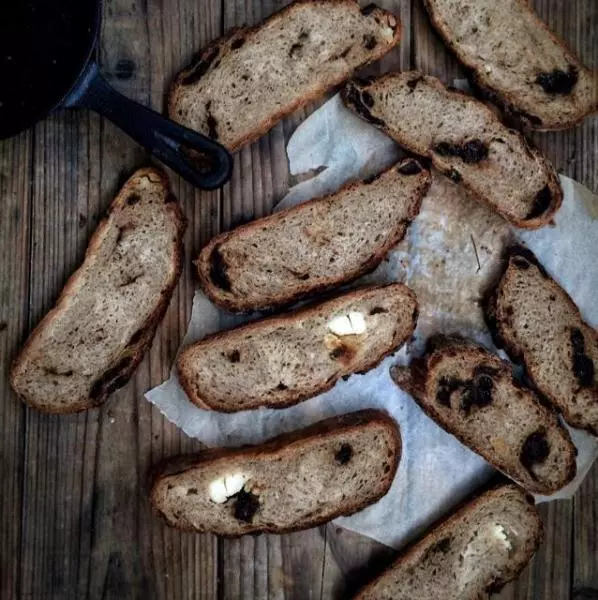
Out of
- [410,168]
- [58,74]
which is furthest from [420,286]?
[58,74]

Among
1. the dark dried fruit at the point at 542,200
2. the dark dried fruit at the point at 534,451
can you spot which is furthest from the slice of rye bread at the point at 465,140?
the dark dried fruit at the point at 534,451

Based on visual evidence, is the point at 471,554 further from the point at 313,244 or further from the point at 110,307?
the point at 110,307

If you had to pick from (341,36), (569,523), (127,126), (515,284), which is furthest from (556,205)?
(127,126)

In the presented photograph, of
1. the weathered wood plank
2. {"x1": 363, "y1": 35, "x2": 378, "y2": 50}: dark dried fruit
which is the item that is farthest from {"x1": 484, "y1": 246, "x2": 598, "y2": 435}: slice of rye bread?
the weathered wood plank

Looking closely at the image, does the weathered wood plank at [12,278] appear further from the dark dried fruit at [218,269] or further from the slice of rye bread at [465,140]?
the slice of rye bread at [465,140]

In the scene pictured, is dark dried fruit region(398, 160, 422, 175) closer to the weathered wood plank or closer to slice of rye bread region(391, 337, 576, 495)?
slice of rye bread region(391, 337, 576, 495)

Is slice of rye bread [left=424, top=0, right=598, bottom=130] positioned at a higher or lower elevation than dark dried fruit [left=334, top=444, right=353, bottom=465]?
higher
